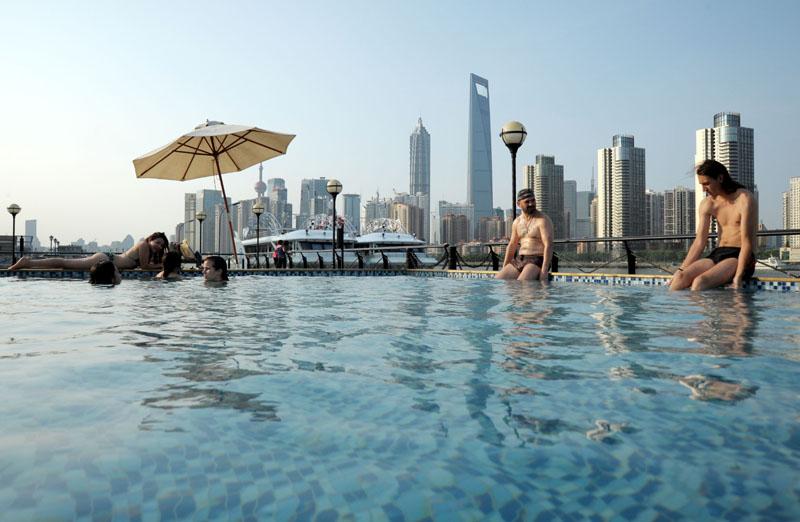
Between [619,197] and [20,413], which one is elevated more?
[619,197]

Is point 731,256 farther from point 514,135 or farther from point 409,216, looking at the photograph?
point 409,216

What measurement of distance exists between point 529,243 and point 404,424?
7000 mm

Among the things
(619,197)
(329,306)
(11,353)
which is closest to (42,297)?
(329,306)

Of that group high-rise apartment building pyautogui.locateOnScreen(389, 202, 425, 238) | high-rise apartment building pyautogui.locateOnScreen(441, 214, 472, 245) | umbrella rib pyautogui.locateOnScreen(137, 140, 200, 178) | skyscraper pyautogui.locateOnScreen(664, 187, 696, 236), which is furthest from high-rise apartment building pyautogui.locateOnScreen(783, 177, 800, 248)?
high-rise apartment building pyautogui.locateOnScreen(389, 202, 425, 238)

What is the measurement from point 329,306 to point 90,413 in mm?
3869

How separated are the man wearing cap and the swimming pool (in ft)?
14.4

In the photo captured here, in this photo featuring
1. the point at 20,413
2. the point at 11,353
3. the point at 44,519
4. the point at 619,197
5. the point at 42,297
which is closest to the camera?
the point at 44,519

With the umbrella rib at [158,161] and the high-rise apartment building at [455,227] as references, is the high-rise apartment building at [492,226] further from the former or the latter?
the umbrella rib at [158,161]

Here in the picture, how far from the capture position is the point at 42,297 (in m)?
6.90

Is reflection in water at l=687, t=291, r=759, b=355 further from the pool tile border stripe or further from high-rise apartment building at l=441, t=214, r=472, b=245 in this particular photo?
high-rise apartment building at l=441, t=214, r=472, b=245

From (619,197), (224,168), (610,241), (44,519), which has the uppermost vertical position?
(619,197)

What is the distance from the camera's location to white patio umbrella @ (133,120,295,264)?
10.8 m

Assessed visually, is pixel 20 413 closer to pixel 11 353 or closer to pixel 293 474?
pixel 293 474

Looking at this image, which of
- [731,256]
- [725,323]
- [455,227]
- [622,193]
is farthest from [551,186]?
[725,323]
